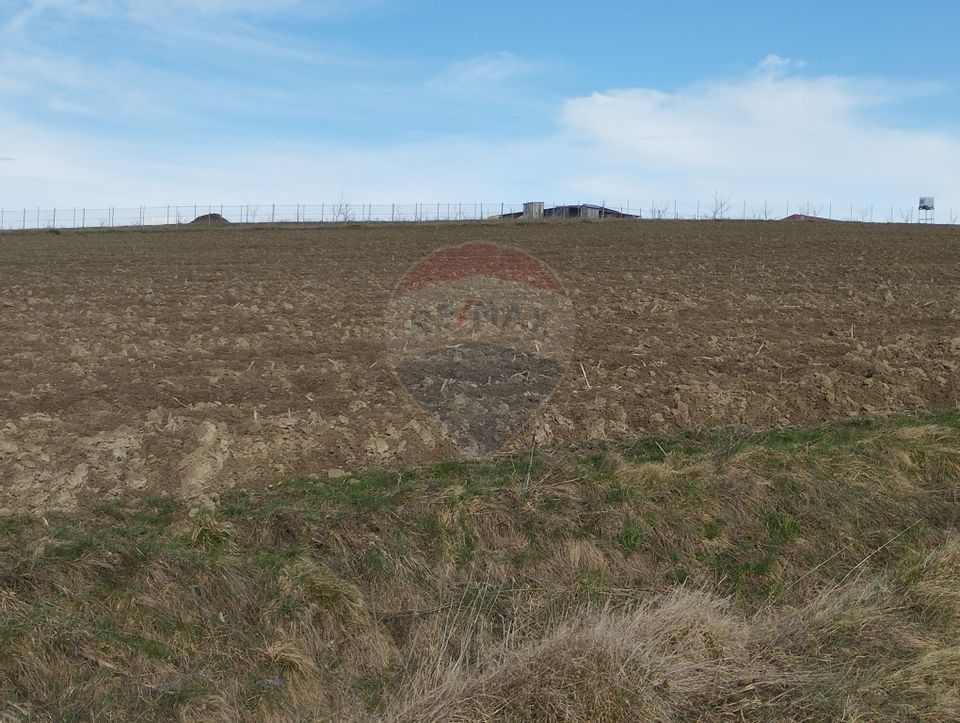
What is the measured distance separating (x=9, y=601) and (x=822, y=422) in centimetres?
838

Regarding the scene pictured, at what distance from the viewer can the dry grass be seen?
4.56m

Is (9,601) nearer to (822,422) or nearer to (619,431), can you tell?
(619,431)

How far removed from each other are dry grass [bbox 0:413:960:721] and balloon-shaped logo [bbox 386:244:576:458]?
48.6 inches

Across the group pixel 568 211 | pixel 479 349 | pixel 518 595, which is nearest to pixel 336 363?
pixel 479 349

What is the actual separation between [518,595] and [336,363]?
552cm

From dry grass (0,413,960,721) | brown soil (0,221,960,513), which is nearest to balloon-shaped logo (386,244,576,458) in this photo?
Answer: brown soil (0,221,960,513)

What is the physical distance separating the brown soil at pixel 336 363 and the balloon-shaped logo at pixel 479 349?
277 millimetres

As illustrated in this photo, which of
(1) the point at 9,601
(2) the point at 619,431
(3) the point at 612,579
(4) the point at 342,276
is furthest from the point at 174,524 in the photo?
(4) the point at 342,276

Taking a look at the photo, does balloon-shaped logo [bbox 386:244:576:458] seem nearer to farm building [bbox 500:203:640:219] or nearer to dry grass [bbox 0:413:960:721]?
dry grass [bbox 0:413:960:721]

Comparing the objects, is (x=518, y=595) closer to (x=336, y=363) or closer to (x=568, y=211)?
(x=336, y=363)

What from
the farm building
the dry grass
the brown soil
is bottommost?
the dry grass

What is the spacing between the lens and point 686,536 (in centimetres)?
700

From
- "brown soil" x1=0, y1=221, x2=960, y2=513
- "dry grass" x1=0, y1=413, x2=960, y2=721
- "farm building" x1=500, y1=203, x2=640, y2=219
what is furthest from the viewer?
"farm building" x1=500, y1=203, x2=640, y2=219

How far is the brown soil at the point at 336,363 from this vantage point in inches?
317
